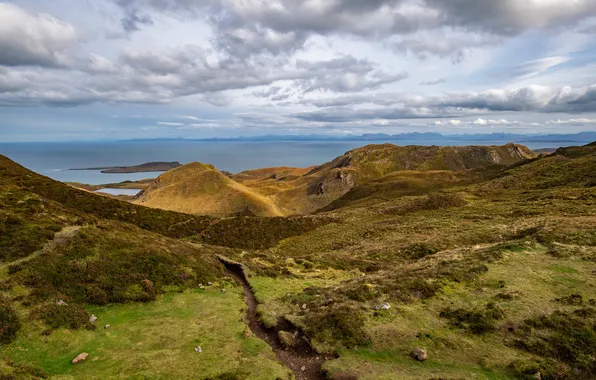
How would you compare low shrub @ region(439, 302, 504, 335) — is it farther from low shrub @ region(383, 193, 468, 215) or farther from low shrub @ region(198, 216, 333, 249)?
low shrub @ region(383, 193, 468, 215)

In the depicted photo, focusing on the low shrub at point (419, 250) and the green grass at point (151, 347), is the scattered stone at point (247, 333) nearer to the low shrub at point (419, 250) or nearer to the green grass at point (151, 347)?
the green grass at point (151, 347)

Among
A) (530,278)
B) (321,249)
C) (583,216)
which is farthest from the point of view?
(321,249)

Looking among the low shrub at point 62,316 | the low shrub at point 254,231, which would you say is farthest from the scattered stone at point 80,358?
the low shrub at point 254,231

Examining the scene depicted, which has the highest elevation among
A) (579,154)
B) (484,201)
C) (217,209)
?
(579,154)

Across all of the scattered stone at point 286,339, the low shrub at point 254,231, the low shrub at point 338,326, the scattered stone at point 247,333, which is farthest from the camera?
the low shrub at point 254,231

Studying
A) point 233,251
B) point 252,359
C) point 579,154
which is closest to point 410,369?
point 252,359

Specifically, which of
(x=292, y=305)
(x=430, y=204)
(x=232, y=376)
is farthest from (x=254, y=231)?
(x=232, y=376)

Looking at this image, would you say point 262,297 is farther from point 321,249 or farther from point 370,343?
point 321,249
